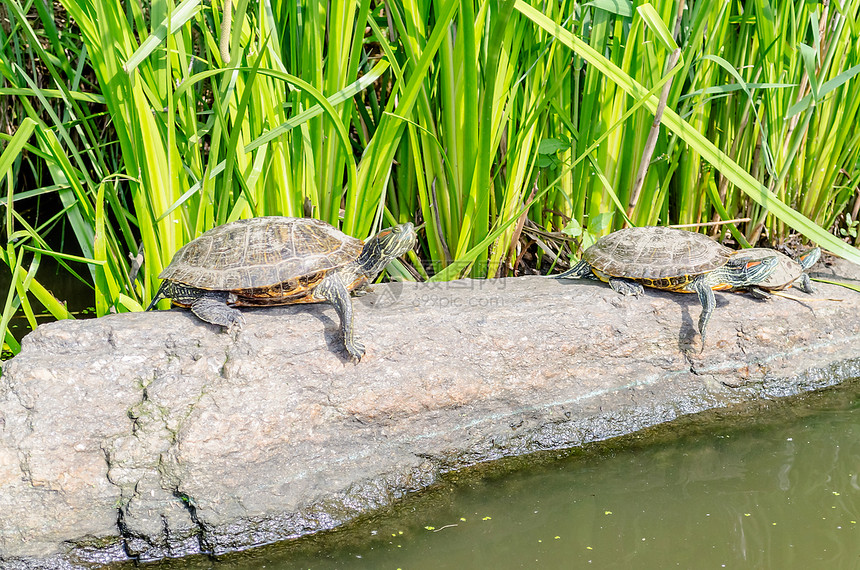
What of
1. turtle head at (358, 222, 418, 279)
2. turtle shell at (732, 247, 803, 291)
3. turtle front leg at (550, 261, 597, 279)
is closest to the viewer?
turtle head at (358, 222, 418, 279)

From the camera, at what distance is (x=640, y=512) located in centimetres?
233

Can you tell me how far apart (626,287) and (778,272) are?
778 millimetres

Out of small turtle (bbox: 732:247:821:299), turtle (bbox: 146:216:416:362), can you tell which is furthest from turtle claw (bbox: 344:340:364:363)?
small turtle (bbox: 732:247:821:299)

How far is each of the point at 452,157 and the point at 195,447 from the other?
66.2 inches

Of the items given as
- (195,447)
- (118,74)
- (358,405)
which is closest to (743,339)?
(358,405)

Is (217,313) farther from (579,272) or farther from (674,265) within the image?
(674,265)

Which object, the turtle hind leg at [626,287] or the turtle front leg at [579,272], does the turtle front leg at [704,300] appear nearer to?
the turtle hind leg at [626,287]

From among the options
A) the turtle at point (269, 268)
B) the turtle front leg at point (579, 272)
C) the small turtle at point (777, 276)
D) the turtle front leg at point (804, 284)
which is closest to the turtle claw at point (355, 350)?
the turtle at point (269, 268)

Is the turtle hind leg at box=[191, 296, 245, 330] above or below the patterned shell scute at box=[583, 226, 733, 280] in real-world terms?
below

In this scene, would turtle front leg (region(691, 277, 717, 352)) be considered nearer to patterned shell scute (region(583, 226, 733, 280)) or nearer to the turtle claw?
patterned shell scute (region(583, 226, 733, 280))

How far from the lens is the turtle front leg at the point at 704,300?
9.37ft

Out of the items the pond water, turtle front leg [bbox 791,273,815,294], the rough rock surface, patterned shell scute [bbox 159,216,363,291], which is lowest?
the pond water

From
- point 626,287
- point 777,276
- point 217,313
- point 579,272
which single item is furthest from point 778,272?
point 217,313

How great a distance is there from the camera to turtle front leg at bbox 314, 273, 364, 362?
8.07 ft
